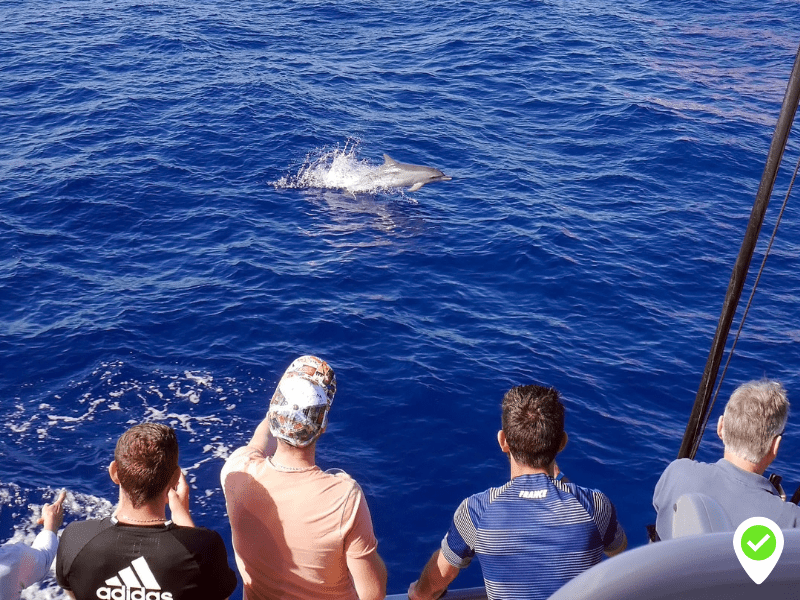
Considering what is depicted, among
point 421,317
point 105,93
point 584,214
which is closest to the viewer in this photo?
point 421,317

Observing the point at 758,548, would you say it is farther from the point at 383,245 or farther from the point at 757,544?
the point at 383,245

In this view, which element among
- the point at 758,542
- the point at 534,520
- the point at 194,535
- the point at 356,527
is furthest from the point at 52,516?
the point at 758,542

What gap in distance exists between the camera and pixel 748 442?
11.5ft

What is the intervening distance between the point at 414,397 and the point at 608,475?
2.53 m

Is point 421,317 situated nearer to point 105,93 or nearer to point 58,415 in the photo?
point 58,415

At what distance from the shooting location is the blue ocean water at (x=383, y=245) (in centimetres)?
961

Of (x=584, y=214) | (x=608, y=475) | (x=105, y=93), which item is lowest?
(x=608, y=475)

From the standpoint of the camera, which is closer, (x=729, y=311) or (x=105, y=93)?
(x=729, y=311)

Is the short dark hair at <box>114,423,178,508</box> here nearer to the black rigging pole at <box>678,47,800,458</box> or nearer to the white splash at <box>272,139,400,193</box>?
the black rigging pole at <box>678,47,800,458</box>

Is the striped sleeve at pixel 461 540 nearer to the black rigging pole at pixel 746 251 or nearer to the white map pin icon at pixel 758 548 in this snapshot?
the black rigging pole at pixel 746 251

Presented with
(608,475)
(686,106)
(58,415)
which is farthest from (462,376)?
(686,106)

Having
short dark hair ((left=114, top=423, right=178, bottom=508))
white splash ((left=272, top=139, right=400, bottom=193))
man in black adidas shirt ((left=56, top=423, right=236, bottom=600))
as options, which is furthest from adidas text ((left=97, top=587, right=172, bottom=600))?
white splash ((left=272, top=139, right=400, bottom=193))

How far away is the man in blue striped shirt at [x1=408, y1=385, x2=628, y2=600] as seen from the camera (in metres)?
3.32

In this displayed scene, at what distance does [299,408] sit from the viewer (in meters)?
3.67
